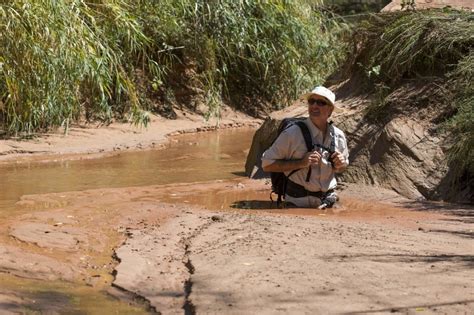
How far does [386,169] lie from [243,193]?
4.48ft

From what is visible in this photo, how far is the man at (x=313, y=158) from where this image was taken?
877 centimetres

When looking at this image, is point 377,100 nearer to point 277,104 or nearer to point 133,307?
point 133,307

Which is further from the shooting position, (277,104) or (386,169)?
(277,104)

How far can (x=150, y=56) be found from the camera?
1761 cm

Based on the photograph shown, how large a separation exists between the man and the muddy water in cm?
224

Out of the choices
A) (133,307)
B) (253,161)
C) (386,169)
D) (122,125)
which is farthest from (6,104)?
(133,307)

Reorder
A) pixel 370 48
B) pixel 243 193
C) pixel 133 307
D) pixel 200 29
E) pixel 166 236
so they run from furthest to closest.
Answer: pixel 200 29, pixel 370 48, pixel 243 193, pixel 166 236, pixel 133 307

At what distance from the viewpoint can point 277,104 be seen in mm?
19141

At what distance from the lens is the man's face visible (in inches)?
347

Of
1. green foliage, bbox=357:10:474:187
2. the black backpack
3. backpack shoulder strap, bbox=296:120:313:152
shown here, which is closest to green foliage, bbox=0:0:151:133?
green foliage, bbox=357:10:474:187

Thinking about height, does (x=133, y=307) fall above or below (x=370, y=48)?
below

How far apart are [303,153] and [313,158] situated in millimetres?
157

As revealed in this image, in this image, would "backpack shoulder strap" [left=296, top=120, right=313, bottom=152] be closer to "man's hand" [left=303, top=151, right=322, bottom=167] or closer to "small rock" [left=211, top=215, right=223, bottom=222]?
"man's hand" [left=303, top=151, right=322, bottom=167]

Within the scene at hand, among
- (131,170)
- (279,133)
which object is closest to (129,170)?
(131,170)
